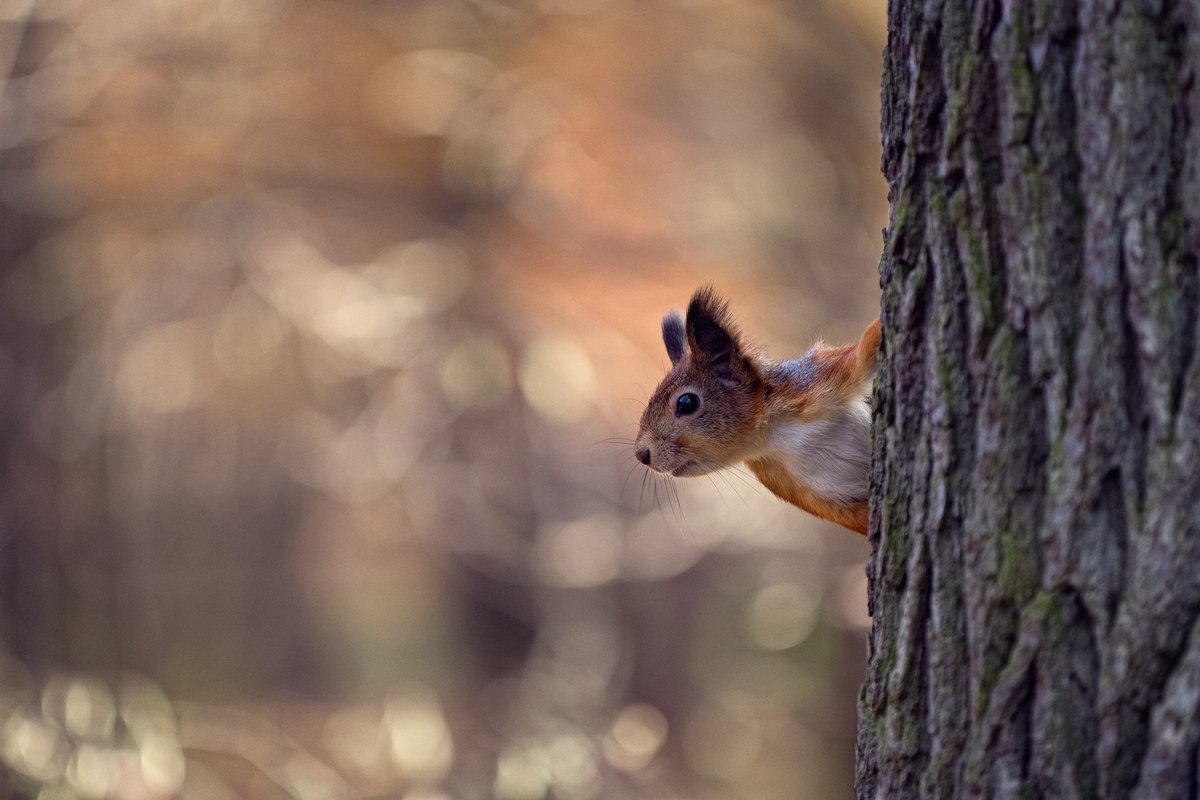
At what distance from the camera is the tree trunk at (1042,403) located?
4.04ft

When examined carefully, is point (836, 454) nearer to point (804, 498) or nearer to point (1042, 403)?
point (804, 498)

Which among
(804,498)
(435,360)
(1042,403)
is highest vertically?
(1042,403)

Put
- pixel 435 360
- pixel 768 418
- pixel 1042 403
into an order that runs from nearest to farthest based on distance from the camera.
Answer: pixel 1042 403 < pixel 768 418 < pixel 435 360

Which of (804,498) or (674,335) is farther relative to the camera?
(674,335)

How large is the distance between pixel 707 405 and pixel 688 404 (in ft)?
0.13

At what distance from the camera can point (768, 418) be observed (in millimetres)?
2291

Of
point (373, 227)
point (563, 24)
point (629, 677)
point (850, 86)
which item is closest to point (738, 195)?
point (850, 86)

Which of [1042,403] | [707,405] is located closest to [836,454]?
[707,405]

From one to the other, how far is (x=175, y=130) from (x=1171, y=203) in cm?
511

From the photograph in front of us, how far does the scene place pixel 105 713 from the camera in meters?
5.42

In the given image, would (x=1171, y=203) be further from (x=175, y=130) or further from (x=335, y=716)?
(x=335, y=716)

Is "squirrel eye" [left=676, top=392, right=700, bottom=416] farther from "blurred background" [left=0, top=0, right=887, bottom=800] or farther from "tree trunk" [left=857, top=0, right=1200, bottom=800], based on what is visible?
"blurred background" [left=0, top=0, right=887, bottom=800]

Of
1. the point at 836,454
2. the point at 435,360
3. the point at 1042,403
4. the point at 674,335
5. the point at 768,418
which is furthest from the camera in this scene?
the point at 435,360

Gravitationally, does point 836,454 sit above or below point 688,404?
above
